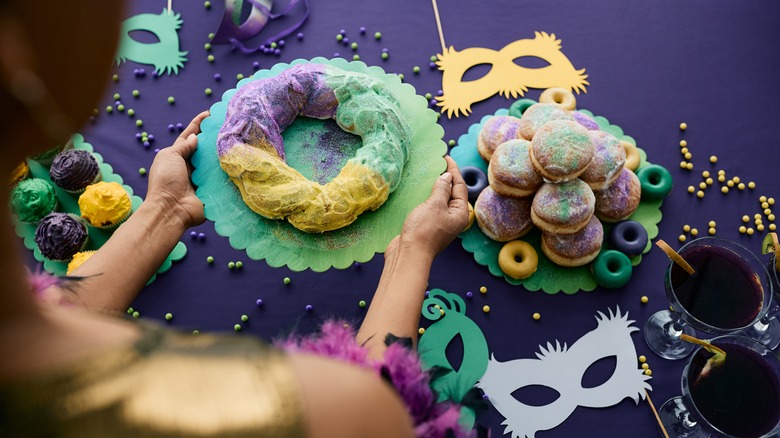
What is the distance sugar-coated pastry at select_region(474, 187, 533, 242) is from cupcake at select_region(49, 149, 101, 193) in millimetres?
797

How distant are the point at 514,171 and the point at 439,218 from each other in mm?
184

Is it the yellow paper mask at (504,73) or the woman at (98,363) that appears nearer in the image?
the woman at (98,363)

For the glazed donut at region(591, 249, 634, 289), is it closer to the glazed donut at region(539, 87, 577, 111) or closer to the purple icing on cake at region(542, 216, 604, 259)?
the purple icing on cake at region(542, 216, 604, 259)

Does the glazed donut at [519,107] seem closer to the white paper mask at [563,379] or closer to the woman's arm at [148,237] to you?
the white paper mask at [563,379]

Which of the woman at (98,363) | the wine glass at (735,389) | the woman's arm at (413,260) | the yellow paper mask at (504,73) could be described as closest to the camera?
the woman at (98,363)

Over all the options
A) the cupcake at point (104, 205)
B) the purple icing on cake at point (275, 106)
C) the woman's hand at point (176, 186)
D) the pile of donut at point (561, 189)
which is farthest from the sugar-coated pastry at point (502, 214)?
the cupcake at point (104, 205)

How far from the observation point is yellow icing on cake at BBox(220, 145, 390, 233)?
1.20 metres

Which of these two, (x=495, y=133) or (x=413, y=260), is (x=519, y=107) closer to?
(x=495, y=133)

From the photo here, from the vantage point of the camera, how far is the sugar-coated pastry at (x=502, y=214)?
1.28 meters

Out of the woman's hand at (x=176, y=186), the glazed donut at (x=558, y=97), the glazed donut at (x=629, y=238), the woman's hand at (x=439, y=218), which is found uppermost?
the glazed donut at (x=558, y=97)

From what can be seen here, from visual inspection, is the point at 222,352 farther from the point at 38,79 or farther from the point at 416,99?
the point at 416,99

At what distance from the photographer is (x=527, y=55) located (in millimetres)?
1518

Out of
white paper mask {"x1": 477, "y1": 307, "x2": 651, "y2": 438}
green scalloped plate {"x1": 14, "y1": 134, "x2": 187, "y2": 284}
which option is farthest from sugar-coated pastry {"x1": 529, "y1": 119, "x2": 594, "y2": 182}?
green scalloped plate {"x1": 14, "y1": 134, "x2": 187, "y2": 284}

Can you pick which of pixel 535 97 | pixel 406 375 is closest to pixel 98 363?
pixel 406 375
